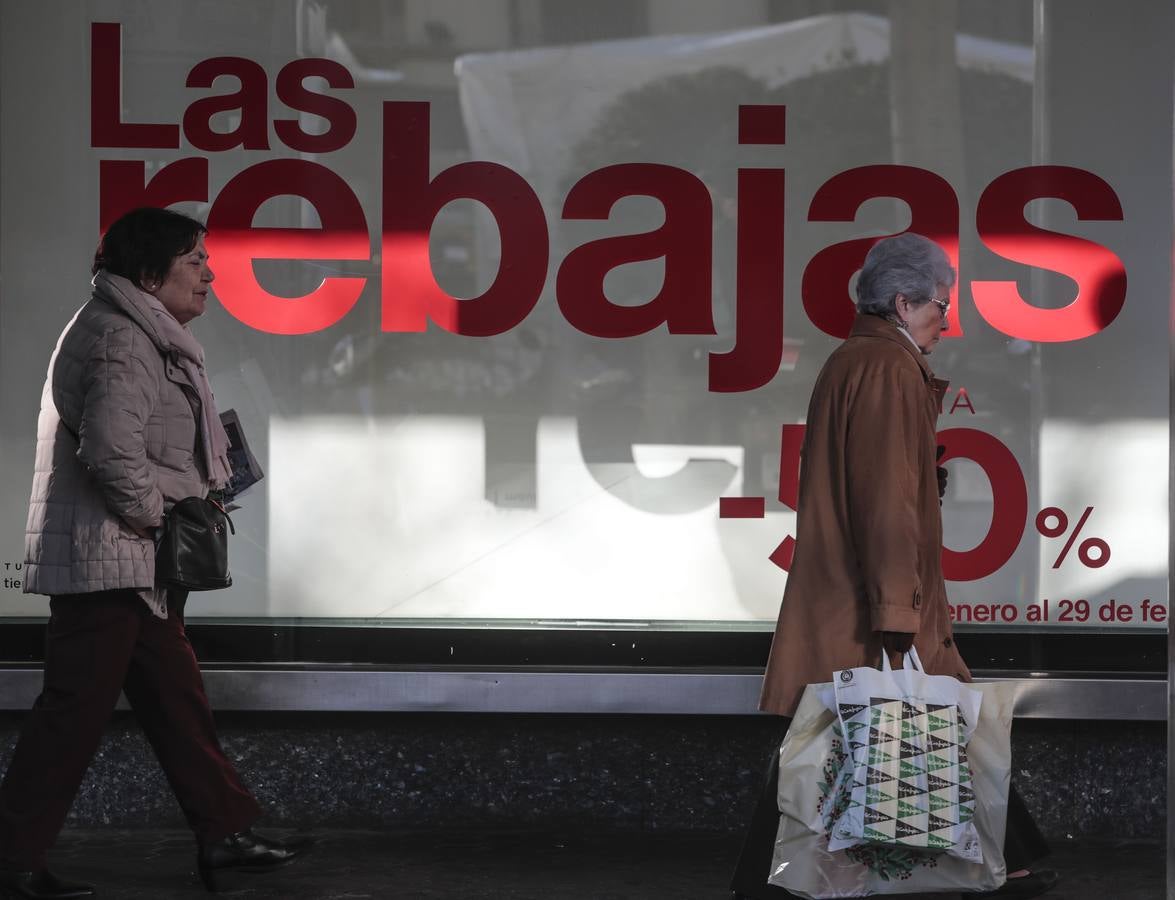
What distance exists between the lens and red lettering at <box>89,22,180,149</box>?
528 cm

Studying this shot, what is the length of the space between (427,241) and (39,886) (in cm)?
235

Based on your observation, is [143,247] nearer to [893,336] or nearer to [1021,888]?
[893,336]

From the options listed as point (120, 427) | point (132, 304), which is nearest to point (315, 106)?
point (132, 304)

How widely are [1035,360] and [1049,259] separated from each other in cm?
34

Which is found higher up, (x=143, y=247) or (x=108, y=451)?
(x=143, y=247)

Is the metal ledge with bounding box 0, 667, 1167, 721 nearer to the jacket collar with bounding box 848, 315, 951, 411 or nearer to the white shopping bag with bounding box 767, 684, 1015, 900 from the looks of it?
the white shopping bag with bounding box 767, 684, 1015, 900

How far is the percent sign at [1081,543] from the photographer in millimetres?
5262

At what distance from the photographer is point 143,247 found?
431cm

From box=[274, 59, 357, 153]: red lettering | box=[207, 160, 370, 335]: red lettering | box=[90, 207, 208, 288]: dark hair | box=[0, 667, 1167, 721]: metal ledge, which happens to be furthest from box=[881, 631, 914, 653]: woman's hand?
box=[274, 59, 357, 153]: red lettering

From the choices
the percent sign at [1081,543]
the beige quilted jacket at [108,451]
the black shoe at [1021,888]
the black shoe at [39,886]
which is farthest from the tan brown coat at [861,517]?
the black shoe at [39,886]

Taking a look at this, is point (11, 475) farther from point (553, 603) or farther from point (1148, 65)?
point (1148, 65)

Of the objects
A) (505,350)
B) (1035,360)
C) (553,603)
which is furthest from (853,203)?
(553,603)

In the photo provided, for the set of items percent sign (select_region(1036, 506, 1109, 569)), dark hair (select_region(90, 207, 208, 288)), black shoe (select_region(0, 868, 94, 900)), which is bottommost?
black shoe (select_region(0, 868, 94, 900))

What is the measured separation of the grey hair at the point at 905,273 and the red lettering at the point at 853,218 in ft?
4.42
